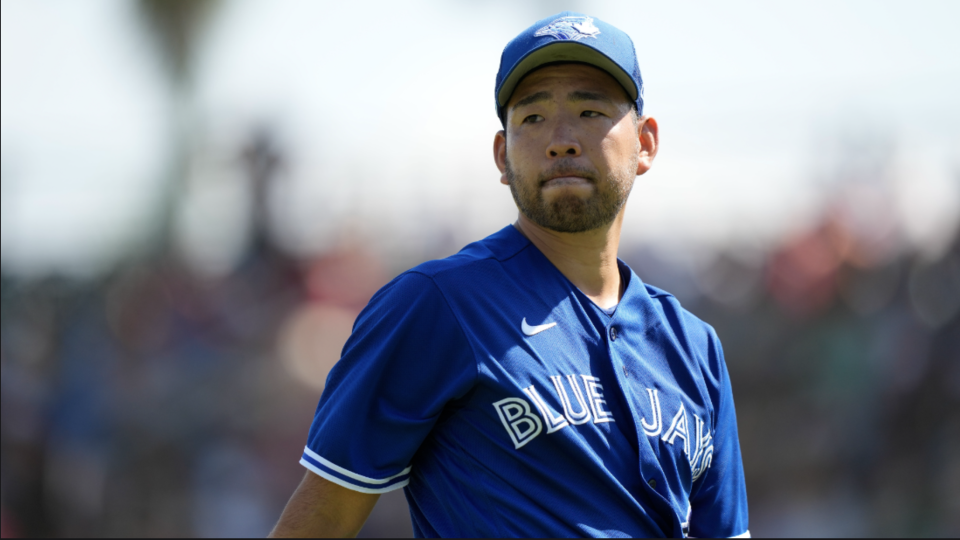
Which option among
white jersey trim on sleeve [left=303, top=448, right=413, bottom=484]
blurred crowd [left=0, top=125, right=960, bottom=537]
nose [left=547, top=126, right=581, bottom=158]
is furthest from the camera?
blurred crowd [left=0, top=125, right=960, bottom=537]

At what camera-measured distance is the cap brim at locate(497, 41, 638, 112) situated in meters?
2.36

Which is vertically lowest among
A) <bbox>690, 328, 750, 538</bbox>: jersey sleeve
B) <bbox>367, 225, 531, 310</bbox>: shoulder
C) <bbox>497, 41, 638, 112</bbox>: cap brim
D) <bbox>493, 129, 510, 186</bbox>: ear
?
<bbox>690, 328, 750, 538</bbox>: jersey sleeve

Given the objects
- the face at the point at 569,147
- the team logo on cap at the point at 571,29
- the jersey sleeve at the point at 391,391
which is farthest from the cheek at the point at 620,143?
the jersey sleeve at the point at 391,391

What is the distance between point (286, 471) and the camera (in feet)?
25.8

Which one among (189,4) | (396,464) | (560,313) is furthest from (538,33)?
(189,4)

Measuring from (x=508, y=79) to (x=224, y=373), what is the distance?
21.0ft

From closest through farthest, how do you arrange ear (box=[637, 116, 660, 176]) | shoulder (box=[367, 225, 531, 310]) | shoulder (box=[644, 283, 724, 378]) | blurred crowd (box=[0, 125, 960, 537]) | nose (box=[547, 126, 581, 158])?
shoulder (box=[367, 225, 531, 310]), nose (box=[547, 126, 581, 158]), shoulder (box=[644, 283, 724, 378]), ear (box=[637, 116, 660, 176]), blurred crowd (box=[0, 125, 960, 537])

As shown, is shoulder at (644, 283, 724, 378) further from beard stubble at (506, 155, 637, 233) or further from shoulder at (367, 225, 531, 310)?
shoulder at (367, 225, 531, 310)

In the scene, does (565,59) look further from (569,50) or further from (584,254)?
(584,254)

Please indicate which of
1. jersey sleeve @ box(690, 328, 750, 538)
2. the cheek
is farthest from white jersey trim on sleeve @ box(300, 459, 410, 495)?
the cheek

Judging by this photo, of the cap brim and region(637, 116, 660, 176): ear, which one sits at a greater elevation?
the cap brim

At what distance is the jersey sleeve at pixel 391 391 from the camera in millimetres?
2002

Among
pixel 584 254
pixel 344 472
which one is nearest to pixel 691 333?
pixel 584 254

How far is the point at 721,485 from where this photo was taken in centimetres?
247
